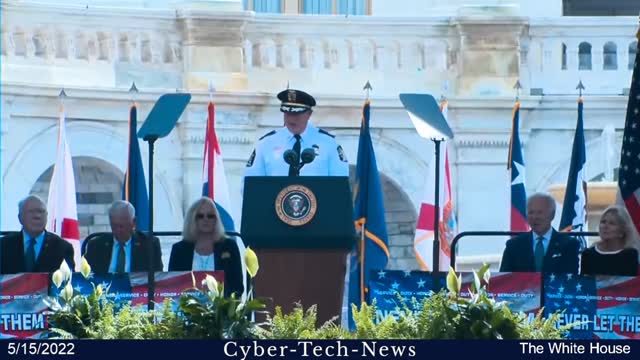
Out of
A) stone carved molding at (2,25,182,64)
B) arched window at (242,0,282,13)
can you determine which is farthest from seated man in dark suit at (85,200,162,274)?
arched window at (242,0,282,13)

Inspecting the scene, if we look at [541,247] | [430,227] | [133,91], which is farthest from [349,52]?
[541,247]

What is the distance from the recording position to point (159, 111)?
512 inches

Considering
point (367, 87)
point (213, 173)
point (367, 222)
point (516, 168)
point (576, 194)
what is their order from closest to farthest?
point (367, 222) < point (576, 194) < point (213, 173) < point (516, 168) < point (367, 87)

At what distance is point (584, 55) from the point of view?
68.0 feet

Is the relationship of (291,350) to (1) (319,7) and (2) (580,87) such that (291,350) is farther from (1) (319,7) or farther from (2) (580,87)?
(1) (319,7)

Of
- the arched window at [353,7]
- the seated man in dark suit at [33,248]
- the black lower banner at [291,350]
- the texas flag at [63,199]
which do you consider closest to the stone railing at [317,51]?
the arched window at [353,7]

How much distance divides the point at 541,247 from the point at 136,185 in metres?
4.74

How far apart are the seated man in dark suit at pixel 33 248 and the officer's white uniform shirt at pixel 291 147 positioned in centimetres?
130

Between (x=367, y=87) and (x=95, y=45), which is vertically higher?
(x=95, y=45)

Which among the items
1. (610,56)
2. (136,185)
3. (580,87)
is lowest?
(136,185)

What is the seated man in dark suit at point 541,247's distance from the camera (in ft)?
42.3

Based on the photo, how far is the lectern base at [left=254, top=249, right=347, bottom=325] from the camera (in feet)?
39.9

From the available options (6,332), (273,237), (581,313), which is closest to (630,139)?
(581,313)

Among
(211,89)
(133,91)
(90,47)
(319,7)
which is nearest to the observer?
(133,91)
